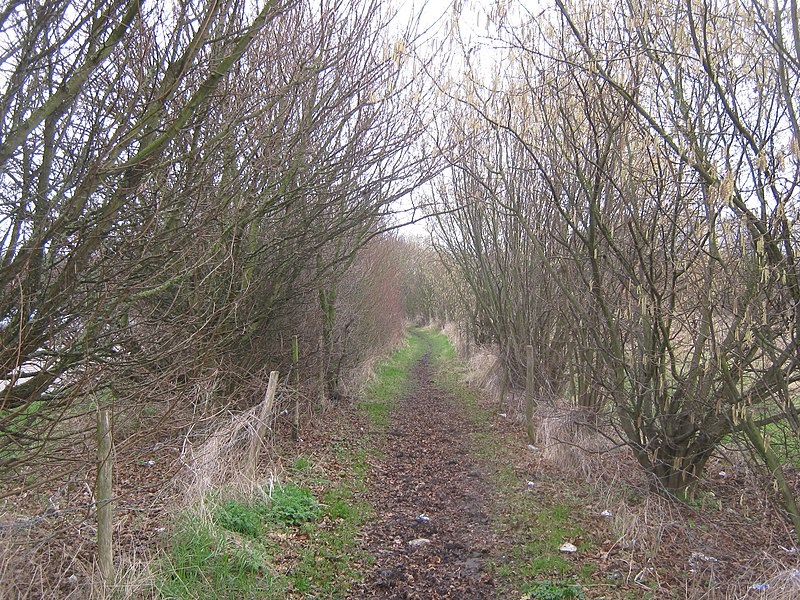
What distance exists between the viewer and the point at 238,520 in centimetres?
538

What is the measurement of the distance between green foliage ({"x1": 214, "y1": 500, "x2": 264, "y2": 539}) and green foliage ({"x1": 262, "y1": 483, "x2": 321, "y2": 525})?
32cm

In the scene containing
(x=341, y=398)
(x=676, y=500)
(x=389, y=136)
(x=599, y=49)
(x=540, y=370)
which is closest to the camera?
(x=599, y=49)

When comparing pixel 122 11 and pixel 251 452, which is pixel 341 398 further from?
pixel 122 11

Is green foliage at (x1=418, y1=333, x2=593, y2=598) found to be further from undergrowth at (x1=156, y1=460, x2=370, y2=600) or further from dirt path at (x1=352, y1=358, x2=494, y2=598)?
undergrowth at (x1=156, y1=460, x2=370, y2=600)

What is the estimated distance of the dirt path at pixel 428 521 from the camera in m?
4.83

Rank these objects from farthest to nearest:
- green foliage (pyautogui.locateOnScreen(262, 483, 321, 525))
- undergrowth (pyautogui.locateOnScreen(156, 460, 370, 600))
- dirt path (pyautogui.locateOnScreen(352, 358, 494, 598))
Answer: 1. green foliage (pyautogui.locateOnScreen(262, 483, 321, 525))
2. dirt path (pyautogui.locateOnScreen(352, 358, 494, 598))
3. undergrowth (pyautogui.locateOnScreen(156, 460, 370, 600))

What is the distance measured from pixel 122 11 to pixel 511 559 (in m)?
4.89

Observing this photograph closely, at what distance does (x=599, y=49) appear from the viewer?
5.71 meters

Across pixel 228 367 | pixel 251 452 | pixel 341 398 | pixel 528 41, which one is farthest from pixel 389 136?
pixel 341 398

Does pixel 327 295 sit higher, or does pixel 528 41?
pixel 528 41

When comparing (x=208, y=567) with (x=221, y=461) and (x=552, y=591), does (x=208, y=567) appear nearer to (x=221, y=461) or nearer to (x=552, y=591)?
(x=221, y=461)

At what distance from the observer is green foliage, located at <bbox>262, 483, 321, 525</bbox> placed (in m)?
5.96

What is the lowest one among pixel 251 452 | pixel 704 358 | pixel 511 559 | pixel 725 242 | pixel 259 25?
pixel 511 559

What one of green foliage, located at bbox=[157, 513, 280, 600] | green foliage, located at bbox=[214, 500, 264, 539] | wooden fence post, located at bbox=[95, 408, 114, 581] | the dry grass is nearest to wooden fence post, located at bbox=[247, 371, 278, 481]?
the dry grass
